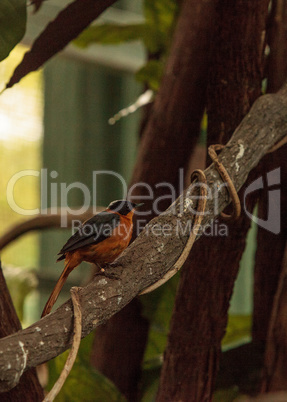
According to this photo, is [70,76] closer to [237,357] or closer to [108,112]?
[108,112]

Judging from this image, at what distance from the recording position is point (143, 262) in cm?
46

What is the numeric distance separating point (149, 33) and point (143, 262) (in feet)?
2.74

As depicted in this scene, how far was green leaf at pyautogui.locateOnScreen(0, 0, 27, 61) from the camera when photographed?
1.95ft

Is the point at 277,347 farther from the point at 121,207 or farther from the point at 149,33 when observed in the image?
the point at 149,33

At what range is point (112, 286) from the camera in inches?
16.9

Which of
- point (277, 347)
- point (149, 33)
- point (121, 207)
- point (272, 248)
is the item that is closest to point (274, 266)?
point (272, 248)

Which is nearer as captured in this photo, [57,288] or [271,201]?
[57,288]

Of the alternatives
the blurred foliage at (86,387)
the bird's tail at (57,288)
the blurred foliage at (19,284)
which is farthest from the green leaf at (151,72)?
the bird's tail at (57,288)

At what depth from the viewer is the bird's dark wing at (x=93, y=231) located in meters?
0.44

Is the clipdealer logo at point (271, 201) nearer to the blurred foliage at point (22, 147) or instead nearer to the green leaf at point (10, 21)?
the green leaf at point (10, 21)

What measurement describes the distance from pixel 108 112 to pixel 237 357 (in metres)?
1.19

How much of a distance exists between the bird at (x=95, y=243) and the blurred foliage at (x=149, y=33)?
2.47 ft

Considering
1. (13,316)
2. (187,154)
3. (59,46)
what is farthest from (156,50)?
(13,316)

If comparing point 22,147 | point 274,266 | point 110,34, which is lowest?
point 22,147
